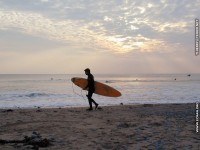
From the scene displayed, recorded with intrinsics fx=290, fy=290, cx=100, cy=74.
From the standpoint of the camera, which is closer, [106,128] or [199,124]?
[106,128]

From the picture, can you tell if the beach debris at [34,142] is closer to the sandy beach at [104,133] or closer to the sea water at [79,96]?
the sandy beach at [104,133]

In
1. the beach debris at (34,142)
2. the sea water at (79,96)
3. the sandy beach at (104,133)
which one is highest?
the beach debris at (34,142)

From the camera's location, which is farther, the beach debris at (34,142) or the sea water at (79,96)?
the sea water at (79,96)

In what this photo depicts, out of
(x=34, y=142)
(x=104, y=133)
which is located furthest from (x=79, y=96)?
(x=34, y=142)

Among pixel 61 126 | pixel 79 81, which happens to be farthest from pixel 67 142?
pixel 79 81

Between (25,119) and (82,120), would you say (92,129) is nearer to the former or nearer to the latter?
(82,120)

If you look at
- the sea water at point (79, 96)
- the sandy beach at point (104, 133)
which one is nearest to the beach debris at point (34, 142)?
the sandy beach at point (104, 133)

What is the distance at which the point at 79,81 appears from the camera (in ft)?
59.4

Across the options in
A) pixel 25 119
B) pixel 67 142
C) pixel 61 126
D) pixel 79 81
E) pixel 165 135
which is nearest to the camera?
pixel 67 142

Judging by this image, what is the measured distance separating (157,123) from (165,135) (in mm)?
1878

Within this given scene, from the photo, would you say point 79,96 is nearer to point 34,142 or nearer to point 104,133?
point 104,133

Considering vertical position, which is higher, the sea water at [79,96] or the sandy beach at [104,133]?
the sandy beach at [104,133]

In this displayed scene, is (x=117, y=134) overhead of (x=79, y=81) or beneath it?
beneath

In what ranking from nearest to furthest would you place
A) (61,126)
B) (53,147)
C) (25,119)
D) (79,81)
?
(53,147)
(61,126)
(25,119)
(79,81)
